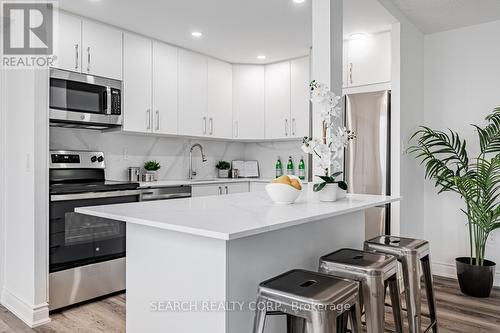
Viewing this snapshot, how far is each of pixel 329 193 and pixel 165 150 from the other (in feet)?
9.18

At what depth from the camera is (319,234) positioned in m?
2.05

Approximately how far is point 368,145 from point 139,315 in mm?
2661

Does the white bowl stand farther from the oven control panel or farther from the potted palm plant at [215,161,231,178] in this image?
the potted palm plant at [215,161,231,178]

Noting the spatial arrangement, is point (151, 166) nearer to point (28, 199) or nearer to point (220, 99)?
point (220, 99)

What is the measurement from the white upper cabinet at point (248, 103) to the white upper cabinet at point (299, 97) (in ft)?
1.51

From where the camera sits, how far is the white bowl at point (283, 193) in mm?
1867

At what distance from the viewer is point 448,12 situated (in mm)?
3334

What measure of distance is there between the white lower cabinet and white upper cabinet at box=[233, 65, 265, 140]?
685 mm

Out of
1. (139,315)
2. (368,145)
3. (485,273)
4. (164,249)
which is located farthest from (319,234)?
(485,273)

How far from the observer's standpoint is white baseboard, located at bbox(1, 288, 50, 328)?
2.64m

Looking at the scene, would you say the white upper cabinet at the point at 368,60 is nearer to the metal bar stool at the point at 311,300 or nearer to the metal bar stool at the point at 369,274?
the metal bar stool at the point at 369,274

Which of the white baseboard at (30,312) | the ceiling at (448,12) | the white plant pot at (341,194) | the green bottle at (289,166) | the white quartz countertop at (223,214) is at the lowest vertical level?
the white baseboard at (30,312)

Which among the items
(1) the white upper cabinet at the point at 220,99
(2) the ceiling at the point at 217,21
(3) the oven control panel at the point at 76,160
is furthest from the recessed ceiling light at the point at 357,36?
(3) the oven control panel at the point at 76,160

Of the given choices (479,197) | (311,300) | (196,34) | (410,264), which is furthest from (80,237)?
(479,197)
